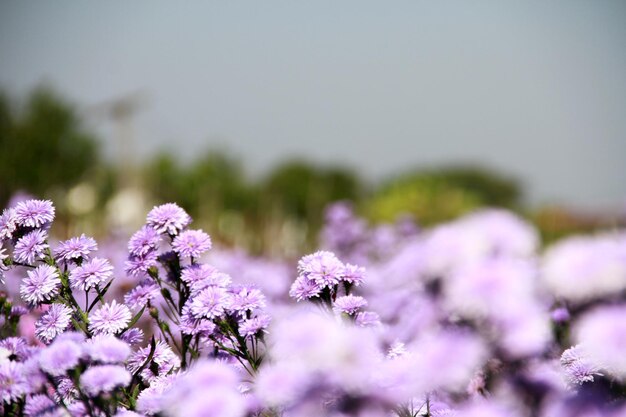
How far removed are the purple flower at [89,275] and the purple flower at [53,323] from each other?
0.10 meters

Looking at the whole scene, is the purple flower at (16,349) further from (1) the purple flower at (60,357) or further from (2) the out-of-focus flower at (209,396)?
(2) the out-of-focus flower at (209,396)

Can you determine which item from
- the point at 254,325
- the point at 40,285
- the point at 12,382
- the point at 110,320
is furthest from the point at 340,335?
the point at 40,285

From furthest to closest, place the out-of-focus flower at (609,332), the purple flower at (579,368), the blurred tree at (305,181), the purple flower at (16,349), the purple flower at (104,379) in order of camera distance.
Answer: the blurred tree at (305,181)
the purple flower at (16,349)
the purple flower at (579,368)
the purple flower at (104,379)
the out-of-focus flower at (609,332)

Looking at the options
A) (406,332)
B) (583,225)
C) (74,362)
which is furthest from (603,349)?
(583,225)

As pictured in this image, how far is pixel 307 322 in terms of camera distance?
1331 mm

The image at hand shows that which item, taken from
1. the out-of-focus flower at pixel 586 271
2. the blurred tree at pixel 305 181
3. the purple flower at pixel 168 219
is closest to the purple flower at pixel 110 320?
the purple flower at pixel 168 219

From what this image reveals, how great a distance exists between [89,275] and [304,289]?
834 mm

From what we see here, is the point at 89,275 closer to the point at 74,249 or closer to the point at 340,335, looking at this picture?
the point at 74,249

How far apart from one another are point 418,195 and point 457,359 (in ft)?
74.9

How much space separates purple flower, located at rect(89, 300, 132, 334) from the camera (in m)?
2.24

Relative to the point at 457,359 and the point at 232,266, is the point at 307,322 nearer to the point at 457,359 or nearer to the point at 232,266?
the point at 457,359

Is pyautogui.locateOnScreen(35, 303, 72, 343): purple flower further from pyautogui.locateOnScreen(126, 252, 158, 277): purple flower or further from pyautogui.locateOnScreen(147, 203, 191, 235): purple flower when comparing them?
pyautogui.locateOnScreen(147, 203, 191, 235): purple flower

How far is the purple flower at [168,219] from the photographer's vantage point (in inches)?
98.1

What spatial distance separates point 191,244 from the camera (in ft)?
8.13
